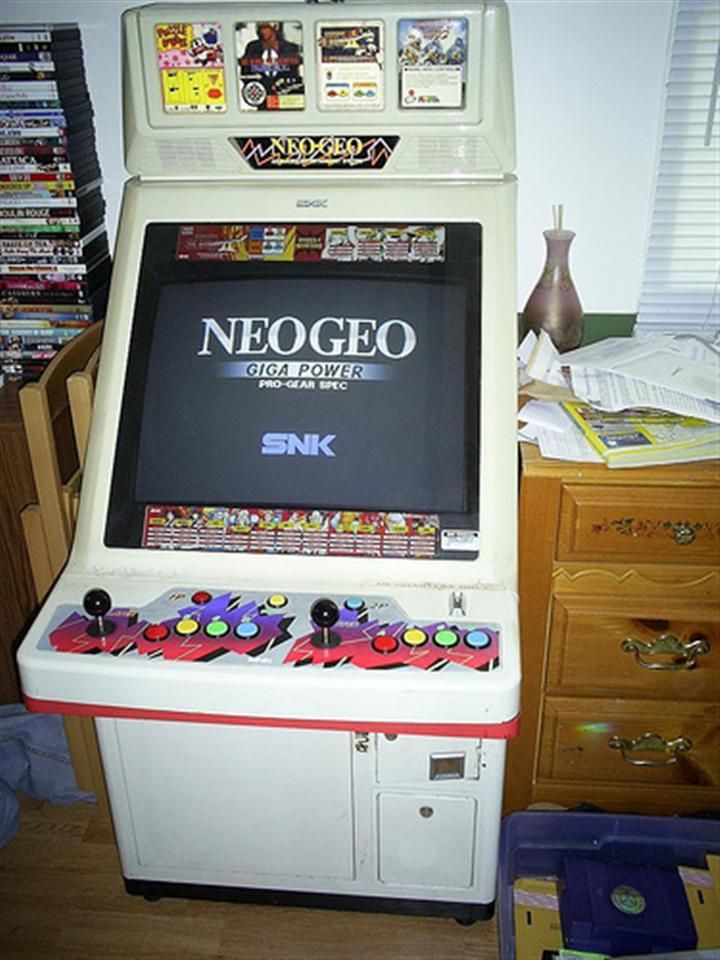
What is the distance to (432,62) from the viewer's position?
4.18 feet

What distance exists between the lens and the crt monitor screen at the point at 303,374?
50.8 inches

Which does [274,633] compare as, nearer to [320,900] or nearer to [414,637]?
[414,637]

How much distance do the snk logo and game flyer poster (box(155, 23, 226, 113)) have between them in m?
0.49

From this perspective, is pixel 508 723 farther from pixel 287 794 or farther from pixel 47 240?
pixel 47 240

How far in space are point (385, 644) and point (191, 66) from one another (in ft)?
2.85

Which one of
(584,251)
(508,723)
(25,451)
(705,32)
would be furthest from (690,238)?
(25,451)

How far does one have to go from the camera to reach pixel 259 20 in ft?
4.17

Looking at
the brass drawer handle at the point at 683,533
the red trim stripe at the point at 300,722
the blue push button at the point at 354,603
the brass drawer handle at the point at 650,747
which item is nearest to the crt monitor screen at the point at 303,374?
the blue push button at the point at 354,603

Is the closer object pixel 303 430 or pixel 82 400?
pixel 303 430

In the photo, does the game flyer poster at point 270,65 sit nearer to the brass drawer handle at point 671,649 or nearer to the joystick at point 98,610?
the joystick at point 98,610

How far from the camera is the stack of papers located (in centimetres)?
135

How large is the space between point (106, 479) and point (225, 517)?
19 cm

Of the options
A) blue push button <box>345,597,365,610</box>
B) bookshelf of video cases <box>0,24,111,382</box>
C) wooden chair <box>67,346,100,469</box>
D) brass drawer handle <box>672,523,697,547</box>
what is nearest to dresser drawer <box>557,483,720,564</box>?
brass drawer handle <box>672,523,697,547</box>

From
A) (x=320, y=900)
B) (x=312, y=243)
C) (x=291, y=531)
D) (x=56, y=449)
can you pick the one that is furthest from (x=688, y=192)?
(x=320, y=900)
